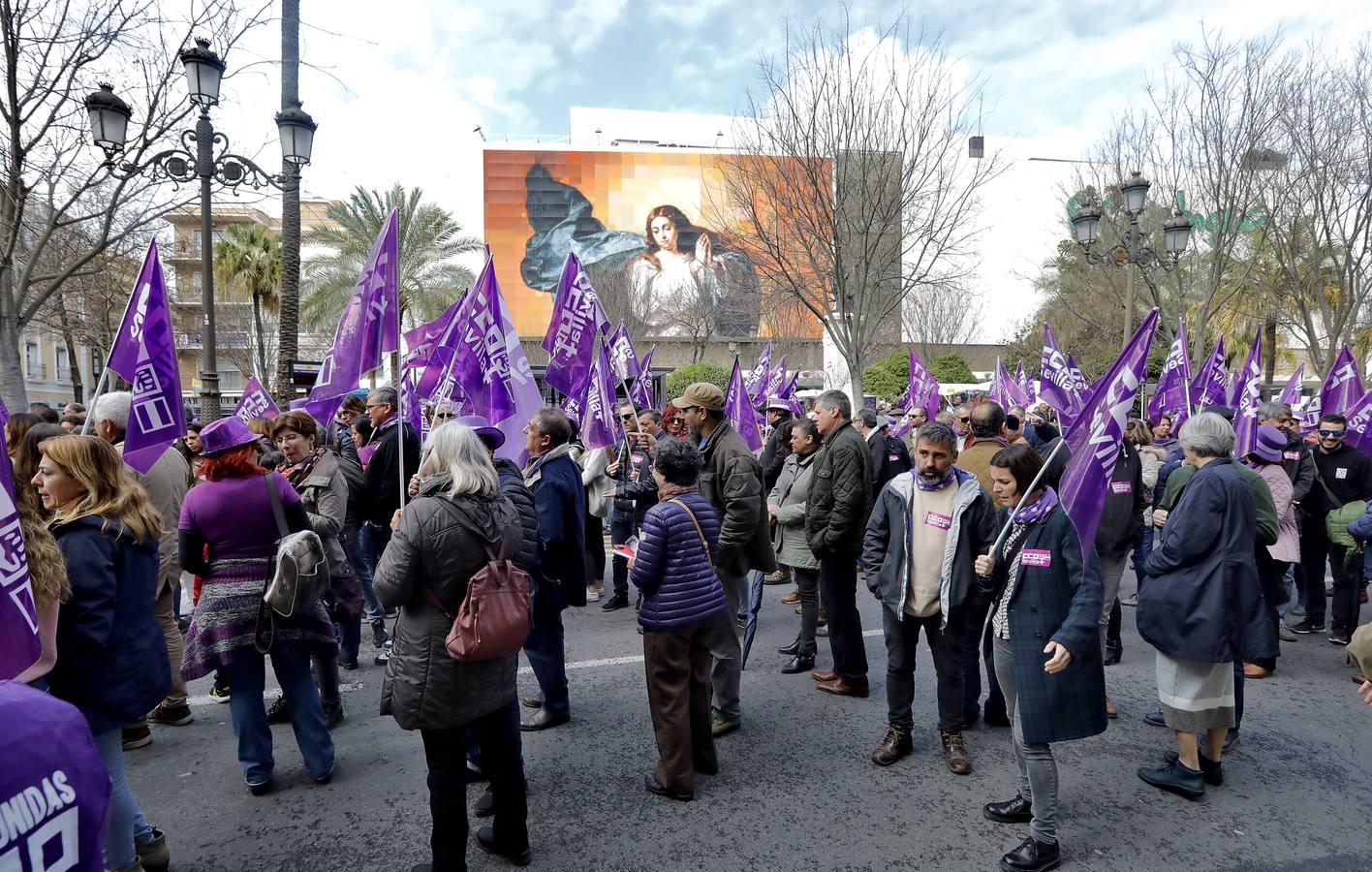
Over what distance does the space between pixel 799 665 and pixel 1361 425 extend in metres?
6.29

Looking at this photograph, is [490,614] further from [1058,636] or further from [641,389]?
[641,389]

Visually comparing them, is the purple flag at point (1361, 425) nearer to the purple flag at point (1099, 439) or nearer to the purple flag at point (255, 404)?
the purple flag at point (1099, 439)

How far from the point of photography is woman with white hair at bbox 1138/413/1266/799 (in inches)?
145

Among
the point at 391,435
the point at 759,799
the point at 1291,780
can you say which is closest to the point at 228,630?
the point at 391,435

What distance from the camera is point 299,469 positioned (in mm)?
5141

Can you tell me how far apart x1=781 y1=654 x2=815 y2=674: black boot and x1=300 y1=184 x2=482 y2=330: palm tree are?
93.0 feet

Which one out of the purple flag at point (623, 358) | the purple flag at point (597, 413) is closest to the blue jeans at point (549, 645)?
the purple flag at point (597, 413)

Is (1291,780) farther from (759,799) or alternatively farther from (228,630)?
(228,630)

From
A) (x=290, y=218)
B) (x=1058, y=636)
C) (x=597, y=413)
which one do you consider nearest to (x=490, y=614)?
(x=1058, y=636)

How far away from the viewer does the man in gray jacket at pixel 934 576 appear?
13.1 feet

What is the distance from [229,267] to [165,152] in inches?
910

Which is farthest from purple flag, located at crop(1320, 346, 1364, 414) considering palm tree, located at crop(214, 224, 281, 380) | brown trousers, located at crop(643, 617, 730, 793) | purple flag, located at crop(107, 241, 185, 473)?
palm tree, located at crop(214, 224, 281, 380)

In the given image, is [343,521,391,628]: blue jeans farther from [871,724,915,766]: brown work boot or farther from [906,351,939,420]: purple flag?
[906,351,939,420]: purple flag

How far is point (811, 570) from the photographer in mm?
5719
